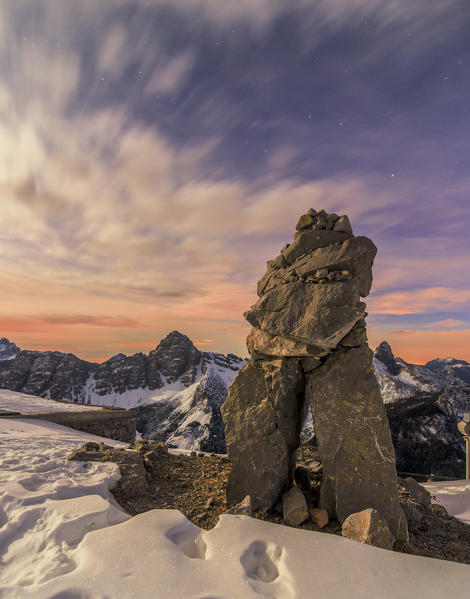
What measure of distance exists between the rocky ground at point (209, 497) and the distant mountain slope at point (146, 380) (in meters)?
80.1

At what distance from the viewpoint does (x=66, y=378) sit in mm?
124750

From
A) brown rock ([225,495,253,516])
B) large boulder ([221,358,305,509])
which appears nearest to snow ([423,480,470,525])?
large boulder ([221,358,305,509])

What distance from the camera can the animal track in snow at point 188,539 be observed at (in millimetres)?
4105

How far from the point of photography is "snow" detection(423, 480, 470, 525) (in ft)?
25.7

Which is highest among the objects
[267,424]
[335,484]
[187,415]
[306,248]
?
[306,248]

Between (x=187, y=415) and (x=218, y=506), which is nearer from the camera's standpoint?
(x=218, y=506)

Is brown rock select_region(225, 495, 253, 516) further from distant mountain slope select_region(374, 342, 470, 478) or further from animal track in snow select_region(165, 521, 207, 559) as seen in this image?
distant mountain slope select_region(374, 342, 470, 478)

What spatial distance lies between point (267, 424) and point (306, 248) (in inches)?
143

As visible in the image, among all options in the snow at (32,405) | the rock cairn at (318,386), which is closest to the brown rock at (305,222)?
the rock cairn at (318,386)

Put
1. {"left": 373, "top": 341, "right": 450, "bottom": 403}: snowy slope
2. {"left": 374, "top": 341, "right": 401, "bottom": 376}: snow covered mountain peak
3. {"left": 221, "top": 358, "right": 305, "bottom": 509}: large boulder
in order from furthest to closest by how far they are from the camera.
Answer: {"left": 374, "top": 341, "right": 401, "bottom": 376}: snow covered mountain peak, {"left": 373, "top": 341, "right": 450, "bottom": 403}: snowy slope, {"left": 221, "top": 358, "right": 305, "bottom": 509}: large boulder

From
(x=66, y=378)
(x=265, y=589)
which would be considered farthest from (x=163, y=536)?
(x=66, y=378)

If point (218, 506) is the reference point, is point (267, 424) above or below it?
above

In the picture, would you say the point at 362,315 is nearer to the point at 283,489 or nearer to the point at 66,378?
the point at 283,489

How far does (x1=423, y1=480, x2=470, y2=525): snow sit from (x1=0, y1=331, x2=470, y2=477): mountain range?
33.2m
